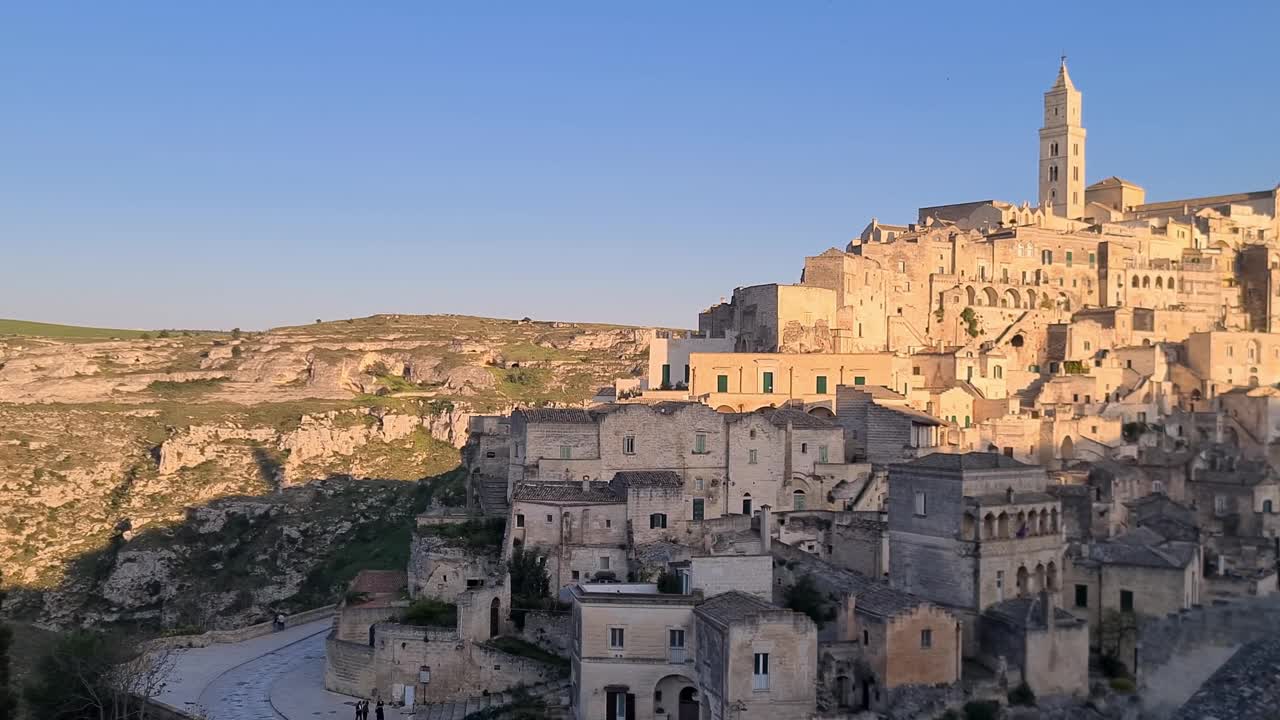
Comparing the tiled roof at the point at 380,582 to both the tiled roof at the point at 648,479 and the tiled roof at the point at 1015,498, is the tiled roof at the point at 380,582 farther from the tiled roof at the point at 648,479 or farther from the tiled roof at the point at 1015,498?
the tiled roof at the point at 1015,498

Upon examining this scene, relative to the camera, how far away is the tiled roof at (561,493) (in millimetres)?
37125

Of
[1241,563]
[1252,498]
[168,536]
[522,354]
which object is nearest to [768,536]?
[1241,563]

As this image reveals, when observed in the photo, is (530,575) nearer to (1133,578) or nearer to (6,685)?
(6,685)

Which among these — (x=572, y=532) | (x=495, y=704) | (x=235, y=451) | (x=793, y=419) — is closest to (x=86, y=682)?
(x=495, y=704)

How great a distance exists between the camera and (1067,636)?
30.3m

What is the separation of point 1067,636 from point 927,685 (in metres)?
3.93

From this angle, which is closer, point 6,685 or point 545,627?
point 6,685

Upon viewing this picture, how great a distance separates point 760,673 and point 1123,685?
9.46 m

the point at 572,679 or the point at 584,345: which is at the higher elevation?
the point at 584,345

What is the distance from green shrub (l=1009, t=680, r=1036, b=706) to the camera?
2942 cm

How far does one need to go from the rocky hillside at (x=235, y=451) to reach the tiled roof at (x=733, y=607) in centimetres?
2360

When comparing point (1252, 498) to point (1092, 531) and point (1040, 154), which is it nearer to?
point (1092, 531)

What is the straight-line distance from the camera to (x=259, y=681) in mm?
37594

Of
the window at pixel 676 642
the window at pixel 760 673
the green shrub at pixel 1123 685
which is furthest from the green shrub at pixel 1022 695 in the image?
the window at pixel 676 642
